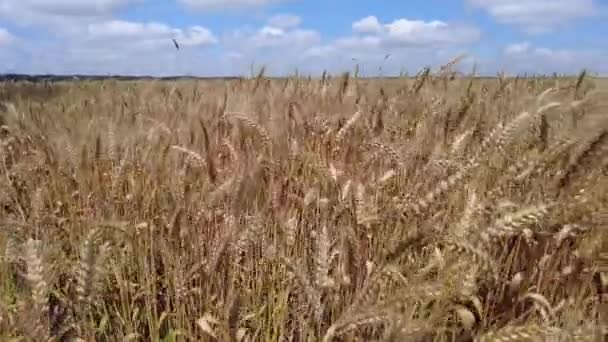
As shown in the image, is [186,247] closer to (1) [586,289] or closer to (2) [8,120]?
(1) [586,289]

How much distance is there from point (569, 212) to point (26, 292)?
1406 millimetres

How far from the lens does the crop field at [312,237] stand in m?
1.35

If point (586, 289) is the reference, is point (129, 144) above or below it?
above

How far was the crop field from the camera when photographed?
135 centimetres

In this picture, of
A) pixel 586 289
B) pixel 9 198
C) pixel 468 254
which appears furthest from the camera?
pixel 9 198

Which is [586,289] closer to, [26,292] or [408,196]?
[408,196]

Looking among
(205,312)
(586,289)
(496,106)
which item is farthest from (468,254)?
(496,106)

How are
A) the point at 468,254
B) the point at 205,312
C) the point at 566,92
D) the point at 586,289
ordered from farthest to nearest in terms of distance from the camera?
the point at 566,92 → the point at 586,289 → the point at 205,312 → the point at 468,254

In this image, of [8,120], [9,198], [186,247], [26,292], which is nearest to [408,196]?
[186,247]

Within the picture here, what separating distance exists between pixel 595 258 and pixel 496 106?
1495 mm

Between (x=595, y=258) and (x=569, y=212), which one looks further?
(x=595, y=258)

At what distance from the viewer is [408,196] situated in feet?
5.84

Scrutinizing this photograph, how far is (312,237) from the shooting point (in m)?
1.78

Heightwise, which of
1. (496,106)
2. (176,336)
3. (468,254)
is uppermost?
(496,106)
